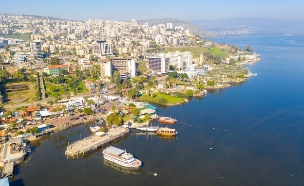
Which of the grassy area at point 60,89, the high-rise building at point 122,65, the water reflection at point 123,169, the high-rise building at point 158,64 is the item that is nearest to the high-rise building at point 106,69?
the high-rise building at point 122,65

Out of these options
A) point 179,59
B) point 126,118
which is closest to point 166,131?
point 126,118

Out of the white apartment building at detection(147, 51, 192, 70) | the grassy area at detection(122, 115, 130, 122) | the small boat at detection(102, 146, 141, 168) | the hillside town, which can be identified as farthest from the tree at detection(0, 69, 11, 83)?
the white apartment building at detection(147, 51, 192, 70)

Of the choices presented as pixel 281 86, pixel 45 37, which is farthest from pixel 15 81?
pixel 45 37

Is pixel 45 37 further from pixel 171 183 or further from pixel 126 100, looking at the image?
pixel 171 183

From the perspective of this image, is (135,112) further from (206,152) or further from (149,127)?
(206,152)

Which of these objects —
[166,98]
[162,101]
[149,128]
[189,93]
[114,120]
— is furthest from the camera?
[189,93]
